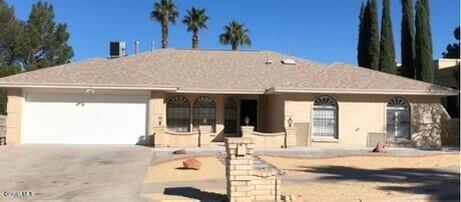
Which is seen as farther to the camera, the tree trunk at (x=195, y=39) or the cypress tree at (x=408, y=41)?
the tree trunk at (x=195, y=39)

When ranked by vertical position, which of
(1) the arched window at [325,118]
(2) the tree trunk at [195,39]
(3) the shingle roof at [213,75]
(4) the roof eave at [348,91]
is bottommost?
(1) the arched window at [325,118]

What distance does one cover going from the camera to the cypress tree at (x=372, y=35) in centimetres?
4153

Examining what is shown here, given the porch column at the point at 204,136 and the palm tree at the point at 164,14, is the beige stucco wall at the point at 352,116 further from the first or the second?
the palm tree at the point at 164,14

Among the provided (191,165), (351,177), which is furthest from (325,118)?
(351,177)

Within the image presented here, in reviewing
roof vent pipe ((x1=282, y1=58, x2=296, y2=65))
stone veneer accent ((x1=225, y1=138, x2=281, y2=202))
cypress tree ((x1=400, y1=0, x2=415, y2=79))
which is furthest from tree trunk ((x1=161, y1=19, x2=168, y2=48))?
stone veneer accent ((x1=225, y1=138, x2=281, y2=202))

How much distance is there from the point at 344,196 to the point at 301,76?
1644 cm

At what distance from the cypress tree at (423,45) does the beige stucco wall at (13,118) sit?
2489 centimetres

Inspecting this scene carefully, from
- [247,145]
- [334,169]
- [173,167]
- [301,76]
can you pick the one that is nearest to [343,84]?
[301,76]

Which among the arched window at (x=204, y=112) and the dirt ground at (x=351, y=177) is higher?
the arched window at (x=204, y=112)

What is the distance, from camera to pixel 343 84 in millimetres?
26266

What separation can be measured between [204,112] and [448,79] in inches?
766

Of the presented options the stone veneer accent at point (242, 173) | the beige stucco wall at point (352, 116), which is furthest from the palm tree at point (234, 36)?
the stone veneer accent at point (242, 173)

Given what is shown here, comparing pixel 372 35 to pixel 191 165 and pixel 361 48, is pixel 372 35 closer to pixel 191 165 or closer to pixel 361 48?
pixel 361 48

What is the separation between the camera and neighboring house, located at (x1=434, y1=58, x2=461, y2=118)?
114 feet
